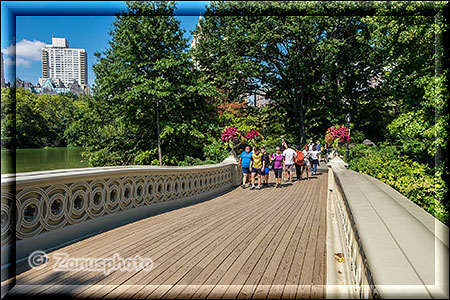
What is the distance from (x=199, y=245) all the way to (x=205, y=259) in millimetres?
563

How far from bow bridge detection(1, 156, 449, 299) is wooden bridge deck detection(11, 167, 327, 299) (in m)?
0.01

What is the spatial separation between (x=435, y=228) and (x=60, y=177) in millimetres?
3864

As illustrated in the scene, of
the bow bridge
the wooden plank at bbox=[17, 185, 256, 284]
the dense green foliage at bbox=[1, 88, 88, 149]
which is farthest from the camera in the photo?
the wooden plank at bbox=[17, 185, 256, 284]

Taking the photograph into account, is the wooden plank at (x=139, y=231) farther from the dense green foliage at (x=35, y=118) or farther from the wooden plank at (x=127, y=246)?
the dense green foliage at (x=35, y=118)

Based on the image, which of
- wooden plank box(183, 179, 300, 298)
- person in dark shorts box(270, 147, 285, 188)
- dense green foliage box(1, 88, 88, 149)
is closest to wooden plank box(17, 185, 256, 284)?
wooden plank box(183, 179, 300, 298)

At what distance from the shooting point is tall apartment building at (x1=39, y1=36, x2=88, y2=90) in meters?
3.96

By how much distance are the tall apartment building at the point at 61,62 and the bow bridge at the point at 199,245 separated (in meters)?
1.46

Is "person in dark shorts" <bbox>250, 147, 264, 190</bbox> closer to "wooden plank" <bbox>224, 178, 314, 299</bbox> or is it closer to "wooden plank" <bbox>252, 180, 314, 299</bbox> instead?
"wooden plank" <bbox>224, 178, 314, 299</bbox>

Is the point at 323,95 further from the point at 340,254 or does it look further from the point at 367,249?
the point at 367,249

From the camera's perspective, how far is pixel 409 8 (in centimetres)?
264

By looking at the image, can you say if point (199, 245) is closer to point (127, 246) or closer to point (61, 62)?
point (127, 246)

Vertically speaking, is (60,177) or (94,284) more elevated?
(60,177)

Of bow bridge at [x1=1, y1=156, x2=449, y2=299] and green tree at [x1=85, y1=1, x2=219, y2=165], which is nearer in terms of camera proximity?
bow bridge at [x1=1, y1=156, x2=449, y2=299]

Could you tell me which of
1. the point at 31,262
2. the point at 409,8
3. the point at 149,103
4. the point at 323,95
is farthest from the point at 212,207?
the point at 323,95
